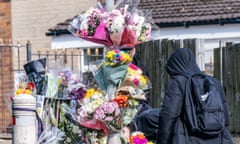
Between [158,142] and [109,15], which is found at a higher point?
[109,15]

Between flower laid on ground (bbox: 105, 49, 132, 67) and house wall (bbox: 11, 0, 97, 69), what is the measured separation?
360 inches

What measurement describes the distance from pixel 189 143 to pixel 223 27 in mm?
7460

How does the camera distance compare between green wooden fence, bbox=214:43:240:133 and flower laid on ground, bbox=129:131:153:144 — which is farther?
green wooden fence, bbox=214:43:240:133

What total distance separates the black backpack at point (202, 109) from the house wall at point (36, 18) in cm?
928

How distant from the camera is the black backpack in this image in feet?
20.1

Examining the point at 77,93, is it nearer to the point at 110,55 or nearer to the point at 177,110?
the point at 110,55

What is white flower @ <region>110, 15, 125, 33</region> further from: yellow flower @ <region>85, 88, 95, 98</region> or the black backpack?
the black backpack

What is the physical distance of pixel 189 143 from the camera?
620 centimetres

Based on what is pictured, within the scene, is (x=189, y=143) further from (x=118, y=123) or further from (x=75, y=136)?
(x=75, y=136)

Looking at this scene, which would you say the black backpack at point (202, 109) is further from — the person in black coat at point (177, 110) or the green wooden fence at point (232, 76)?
the green wooden fence at point (232, 76)

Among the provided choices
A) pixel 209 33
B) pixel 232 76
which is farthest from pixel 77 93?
pixel 209 33

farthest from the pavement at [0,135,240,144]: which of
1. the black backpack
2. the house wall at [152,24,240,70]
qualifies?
the black backpack

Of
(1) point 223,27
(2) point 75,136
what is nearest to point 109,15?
(2) point 75,136

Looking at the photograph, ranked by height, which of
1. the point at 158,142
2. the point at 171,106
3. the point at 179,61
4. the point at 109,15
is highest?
the point at 109,15
